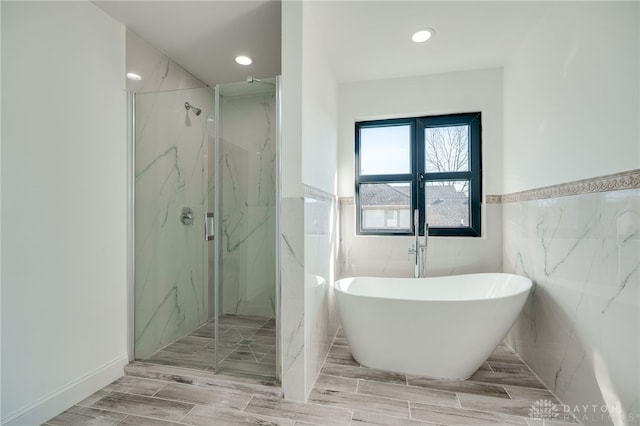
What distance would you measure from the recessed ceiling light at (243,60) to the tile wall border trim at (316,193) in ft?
4.45

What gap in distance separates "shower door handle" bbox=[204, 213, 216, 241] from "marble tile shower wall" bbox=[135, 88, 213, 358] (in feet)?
0.25

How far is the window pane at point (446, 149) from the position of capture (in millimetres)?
2867

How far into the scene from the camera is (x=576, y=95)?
5.47 feet

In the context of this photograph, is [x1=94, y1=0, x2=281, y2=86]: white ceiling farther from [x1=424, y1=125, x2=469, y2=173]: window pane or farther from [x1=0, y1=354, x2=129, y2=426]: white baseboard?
[x1=0, y1=354, x2=129, y2=426]: white baseboard

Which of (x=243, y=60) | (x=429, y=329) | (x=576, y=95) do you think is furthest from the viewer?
(x=243, y=60)

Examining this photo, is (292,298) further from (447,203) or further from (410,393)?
(447,203)

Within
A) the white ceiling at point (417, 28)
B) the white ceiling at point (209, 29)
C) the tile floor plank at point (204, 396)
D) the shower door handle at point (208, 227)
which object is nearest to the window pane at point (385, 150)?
the white ceiling at point (417, 28)

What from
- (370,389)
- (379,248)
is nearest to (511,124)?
(379,248)

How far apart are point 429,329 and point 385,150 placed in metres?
1.83

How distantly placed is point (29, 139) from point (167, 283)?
4.28ft

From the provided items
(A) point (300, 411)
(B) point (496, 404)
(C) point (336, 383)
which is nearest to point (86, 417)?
(A) point (300, 411)

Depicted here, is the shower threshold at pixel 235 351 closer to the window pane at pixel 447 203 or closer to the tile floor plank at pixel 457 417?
the tile floor plank at pixel 457 417

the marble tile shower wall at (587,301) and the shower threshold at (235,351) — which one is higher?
the marble tile shower wall at (587,301)

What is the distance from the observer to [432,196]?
292cm
